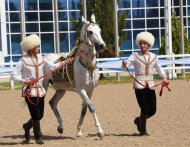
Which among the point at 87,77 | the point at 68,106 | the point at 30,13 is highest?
the point at 30,13

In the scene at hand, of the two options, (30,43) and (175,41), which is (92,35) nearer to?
(30,43)

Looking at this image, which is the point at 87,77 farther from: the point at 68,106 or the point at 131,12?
the point at 131,12

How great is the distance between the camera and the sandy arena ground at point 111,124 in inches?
396

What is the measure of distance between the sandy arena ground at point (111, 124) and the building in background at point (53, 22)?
2643 centimetres

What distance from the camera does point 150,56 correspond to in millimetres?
10742

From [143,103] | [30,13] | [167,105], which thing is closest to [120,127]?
[143,103]

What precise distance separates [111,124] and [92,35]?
9.31 ft

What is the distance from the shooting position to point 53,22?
46.4 m

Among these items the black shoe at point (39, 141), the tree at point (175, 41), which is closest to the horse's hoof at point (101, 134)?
the black shoe at point (39, 141)

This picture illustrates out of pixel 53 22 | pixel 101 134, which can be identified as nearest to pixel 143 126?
pixel 101 134

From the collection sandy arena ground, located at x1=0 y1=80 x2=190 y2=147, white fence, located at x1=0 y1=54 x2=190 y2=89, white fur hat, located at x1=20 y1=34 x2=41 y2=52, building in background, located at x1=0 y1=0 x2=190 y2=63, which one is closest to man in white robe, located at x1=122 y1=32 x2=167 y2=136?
sandy arena ground, located at x1=0 y1=80 x2=190 y2=147

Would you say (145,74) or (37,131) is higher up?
(145,74)

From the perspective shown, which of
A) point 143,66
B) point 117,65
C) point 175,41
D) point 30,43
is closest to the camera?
point 30,43

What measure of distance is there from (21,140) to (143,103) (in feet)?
6.96
